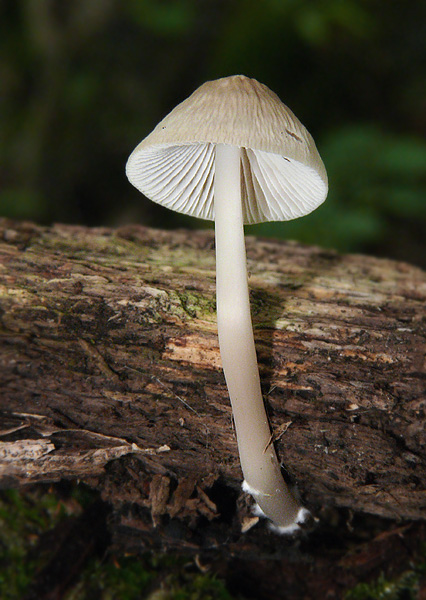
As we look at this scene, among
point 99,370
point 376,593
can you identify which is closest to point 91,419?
point 99,370

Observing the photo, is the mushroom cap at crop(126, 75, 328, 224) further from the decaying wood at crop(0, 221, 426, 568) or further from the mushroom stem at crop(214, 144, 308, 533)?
the decaying wood at crop(0, 221, 426, 568)

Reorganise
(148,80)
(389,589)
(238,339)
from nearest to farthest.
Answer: (238,339) < (389,589) < (148,80)

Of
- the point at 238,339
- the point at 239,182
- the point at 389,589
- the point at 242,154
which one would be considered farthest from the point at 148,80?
the point at 389,589

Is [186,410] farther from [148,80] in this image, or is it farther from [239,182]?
[148,80]

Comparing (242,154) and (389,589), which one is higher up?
(242,154)

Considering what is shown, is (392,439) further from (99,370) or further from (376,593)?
(99,370)

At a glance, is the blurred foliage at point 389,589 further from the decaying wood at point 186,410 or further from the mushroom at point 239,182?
the mushroom at point 239,182
